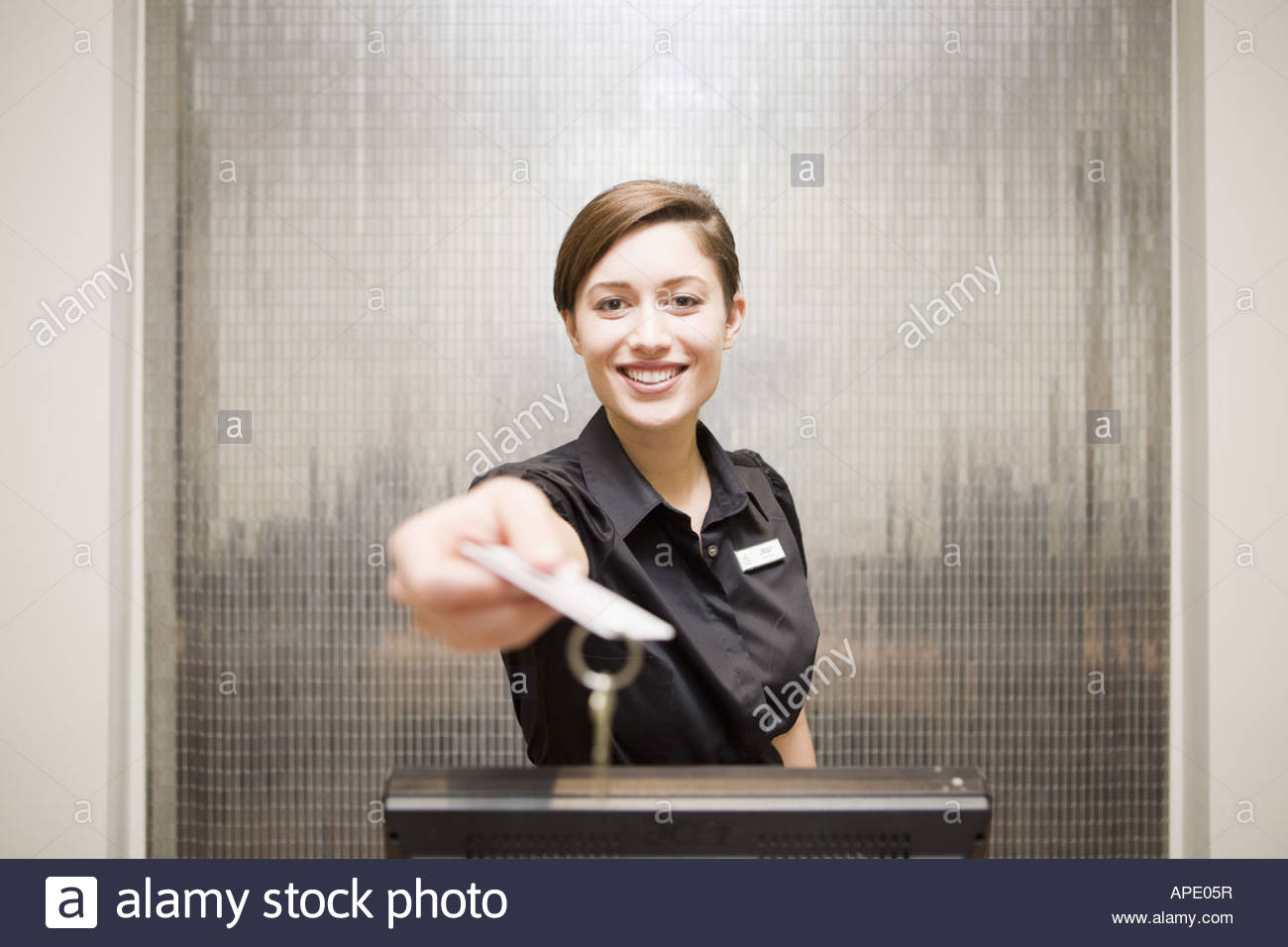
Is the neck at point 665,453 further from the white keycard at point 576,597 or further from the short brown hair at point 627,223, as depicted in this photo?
the white keycard at point 576,597

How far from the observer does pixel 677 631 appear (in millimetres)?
1005

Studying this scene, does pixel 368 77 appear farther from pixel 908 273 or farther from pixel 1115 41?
pixel 1115 41

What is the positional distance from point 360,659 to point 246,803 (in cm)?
40

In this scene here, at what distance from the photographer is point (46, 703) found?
183cm

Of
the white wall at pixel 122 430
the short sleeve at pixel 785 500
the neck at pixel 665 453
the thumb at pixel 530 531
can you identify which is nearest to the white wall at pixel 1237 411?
the white wall at pixel 122 430

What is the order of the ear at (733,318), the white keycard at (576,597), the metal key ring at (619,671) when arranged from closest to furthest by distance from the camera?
the white keycard at (576,597), the metal key ring at (619,671), the ear at (733,318)

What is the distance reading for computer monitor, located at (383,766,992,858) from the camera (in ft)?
1.69

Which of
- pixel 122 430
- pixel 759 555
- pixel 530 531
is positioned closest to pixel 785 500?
pixel 759 555

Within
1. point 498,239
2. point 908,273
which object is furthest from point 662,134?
point 908,273

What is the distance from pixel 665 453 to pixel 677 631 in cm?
23

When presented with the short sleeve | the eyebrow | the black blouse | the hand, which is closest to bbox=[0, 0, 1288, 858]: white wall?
the short sleeve

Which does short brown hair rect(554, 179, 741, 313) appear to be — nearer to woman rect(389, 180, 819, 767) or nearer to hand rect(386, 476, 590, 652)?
woman rect(389, 180, 819, 767)

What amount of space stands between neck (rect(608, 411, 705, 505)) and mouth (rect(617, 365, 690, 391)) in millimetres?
62

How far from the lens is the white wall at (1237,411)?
184 centimetres
